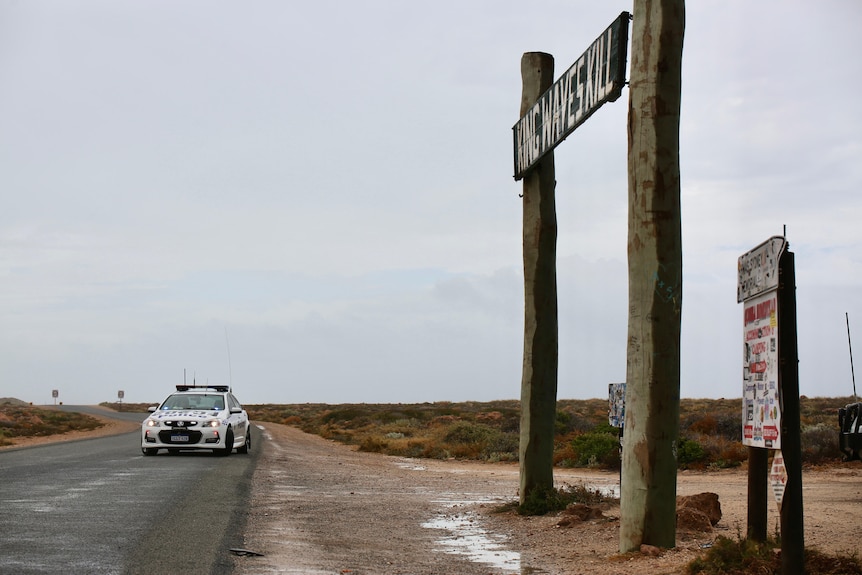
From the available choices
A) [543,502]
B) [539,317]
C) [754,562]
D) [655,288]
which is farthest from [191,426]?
[754,562]

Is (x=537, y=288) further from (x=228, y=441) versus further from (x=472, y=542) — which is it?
(x=228, y=441)

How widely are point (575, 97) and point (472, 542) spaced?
477cm

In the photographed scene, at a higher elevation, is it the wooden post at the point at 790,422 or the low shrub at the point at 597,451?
the wooden post at the point at 790,422

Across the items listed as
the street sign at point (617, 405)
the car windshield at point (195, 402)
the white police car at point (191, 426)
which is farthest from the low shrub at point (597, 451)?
the street sign at point (617, 405)

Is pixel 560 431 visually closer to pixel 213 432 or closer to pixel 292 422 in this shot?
pixel 213 432

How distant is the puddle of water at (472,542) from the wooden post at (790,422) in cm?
286

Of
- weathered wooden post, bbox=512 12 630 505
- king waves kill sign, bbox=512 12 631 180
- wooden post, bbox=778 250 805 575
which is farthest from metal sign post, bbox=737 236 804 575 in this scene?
weathered wooden post, bbox=512 12 630 505

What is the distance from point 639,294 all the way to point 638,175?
101cm

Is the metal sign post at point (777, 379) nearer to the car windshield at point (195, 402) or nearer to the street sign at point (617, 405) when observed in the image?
the street sign at point (617, 405)

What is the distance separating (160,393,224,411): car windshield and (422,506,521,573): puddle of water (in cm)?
1171

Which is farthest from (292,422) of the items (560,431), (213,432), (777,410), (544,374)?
(777,410)

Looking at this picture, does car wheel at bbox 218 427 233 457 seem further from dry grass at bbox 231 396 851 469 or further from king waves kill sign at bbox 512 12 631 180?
king waves kill sign at bbox 512 12 631 180

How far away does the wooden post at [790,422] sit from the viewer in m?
5.99

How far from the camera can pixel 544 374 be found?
39.5ft
